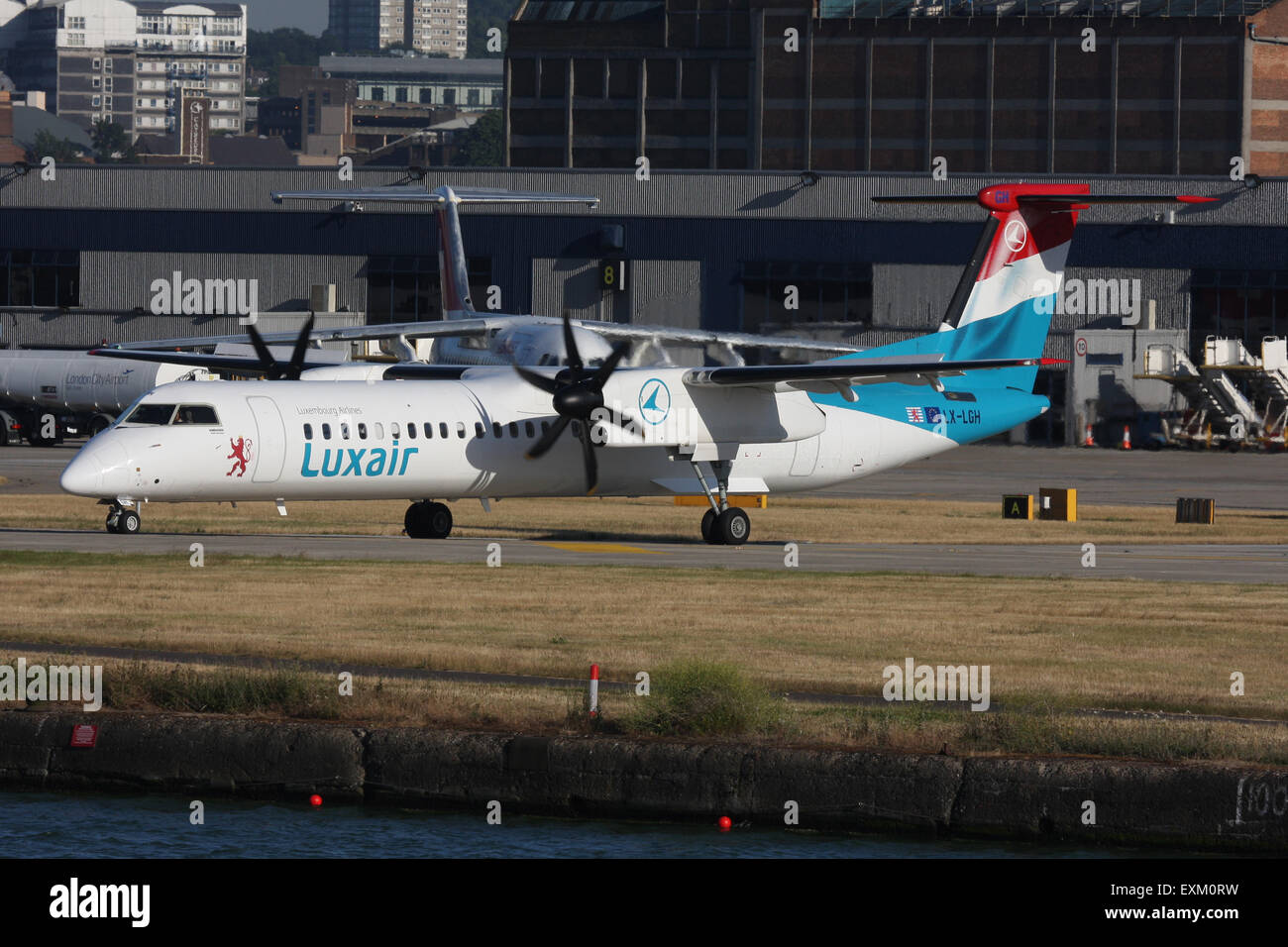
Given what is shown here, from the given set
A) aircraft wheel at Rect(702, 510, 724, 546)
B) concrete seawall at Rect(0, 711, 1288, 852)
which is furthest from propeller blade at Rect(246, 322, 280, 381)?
concrete seawall at Rect(0, 711, 1288, 852)

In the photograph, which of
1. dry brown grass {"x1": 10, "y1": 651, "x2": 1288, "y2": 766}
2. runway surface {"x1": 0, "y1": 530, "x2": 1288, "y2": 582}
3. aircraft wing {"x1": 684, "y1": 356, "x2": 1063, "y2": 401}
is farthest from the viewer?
aircraft wing {"x1": 684, "y1": 356, "x2": 1063, "y2": 401}

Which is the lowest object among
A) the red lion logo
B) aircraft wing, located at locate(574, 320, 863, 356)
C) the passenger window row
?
the red lion logo

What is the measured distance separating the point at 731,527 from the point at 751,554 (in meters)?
2.49

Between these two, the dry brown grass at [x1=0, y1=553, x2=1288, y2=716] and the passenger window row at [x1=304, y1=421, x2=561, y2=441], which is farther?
the passenger window row at [x1=304, y1=421, x2=561, y2=441]

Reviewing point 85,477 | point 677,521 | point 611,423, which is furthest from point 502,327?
point 85,477

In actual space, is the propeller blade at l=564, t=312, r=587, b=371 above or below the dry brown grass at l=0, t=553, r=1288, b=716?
above

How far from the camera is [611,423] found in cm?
3425

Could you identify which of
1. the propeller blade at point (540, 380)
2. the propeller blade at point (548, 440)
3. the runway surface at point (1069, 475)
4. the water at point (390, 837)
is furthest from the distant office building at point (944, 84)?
the water at point (390, 837)

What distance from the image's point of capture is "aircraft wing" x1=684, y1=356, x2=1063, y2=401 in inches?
1314

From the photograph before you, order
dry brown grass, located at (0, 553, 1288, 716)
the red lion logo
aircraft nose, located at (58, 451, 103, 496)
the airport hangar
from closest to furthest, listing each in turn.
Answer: dry brown grass, located at (0, 553, 1288, 716) → aircraft nose, located at (58, 451, 103, 496) → the red lion logo → the airport hangar

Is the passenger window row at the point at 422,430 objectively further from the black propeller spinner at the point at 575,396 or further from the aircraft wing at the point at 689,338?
the aircraft wing at the point at 689,338

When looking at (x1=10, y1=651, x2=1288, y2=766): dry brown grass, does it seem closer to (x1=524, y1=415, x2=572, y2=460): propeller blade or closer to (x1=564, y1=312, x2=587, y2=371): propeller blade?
(x1=524, y1=415, x2=572, y2=460): propeller blade

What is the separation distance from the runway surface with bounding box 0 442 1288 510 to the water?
3427cm

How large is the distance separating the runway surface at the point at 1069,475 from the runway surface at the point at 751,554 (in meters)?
13.9
